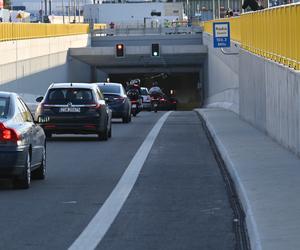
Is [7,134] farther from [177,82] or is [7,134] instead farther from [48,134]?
[177,82]

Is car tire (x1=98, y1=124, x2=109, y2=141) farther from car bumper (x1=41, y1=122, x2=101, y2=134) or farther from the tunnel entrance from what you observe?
the tunnel entrance

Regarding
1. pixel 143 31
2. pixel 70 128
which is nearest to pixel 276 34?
pixel 70 128

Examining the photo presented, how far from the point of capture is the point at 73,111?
28.1 metres

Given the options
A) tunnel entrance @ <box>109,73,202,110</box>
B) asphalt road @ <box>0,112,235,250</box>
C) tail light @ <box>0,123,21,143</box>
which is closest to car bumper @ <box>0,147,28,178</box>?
tail light @ <box>0,123,21,143</box>

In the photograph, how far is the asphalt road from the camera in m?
11.2

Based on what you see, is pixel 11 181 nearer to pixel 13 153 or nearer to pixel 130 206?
pixel 13 153

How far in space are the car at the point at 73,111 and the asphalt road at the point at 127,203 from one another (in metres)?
3.44

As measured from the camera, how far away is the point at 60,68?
3142 inches

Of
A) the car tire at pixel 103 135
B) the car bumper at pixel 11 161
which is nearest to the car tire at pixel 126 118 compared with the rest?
the car tire at pixel 103 135

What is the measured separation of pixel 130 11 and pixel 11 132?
162811 millimetres

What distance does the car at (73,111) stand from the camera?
91.6 ft

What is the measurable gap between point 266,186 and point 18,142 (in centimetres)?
353

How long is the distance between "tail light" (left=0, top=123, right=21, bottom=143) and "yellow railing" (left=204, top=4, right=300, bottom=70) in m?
7.01

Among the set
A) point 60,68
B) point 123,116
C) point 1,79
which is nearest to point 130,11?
point 60,68
